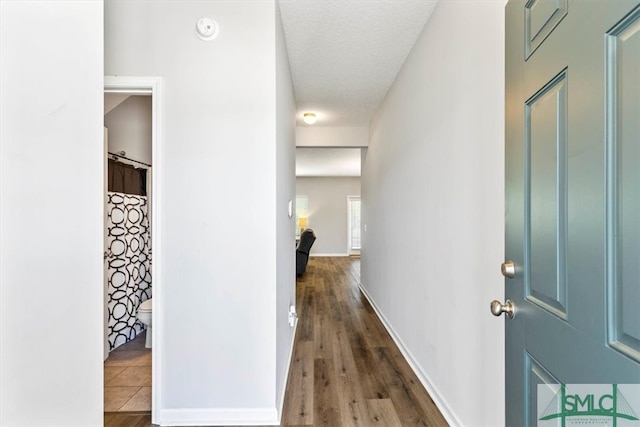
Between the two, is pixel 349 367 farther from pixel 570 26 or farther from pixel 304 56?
pixel 304 56

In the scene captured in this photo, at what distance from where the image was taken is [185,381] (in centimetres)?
172

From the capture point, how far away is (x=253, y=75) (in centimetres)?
173

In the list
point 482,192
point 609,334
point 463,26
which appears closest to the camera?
point 609,334

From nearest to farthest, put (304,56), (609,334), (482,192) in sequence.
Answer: (609,334), (482,192), (304,56)

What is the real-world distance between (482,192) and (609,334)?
0.92 metres

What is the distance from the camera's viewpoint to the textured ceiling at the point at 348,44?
195 cm

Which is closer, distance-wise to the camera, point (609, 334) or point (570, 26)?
point (609, 334)

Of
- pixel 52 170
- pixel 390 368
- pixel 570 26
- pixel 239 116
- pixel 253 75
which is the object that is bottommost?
pixel 390 368

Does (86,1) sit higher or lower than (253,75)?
lower

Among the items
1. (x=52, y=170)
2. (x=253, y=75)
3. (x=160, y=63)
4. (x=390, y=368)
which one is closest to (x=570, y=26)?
(x=52, y=170)

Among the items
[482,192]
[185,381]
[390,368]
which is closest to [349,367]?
[390,368]

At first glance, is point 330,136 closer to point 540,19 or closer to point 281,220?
point 281,220

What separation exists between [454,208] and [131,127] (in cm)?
319

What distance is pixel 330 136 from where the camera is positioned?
4574mm
